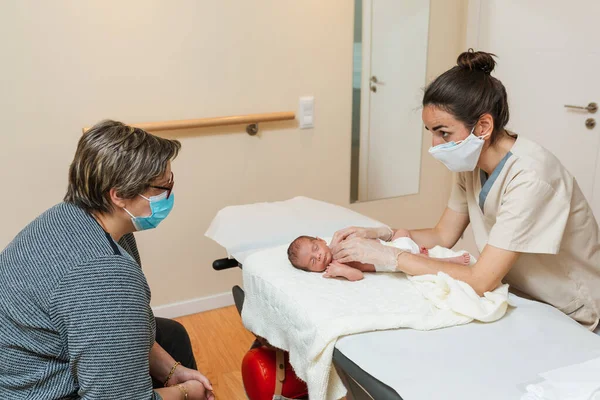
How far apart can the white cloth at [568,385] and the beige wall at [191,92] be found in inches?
69.7

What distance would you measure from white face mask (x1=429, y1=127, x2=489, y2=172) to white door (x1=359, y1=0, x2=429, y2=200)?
1350 mm

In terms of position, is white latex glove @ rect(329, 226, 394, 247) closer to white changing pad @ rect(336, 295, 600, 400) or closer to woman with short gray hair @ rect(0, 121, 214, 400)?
white changing pad @ rect(336, 295, 600, 400)

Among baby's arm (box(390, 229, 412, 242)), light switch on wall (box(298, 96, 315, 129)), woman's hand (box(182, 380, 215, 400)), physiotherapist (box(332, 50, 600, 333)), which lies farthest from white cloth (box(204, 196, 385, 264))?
light switch on wall (box(298, 96, 315, 129))

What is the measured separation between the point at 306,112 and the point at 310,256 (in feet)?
4.07

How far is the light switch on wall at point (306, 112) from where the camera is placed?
2.69m

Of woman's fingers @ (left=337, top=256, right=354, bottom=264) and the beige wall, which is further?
the beige wall

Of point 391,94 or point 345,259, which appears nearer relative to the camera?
point 345,259

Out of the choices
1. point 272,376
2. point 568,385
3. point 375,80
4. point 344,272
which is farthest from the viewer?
point 375,80

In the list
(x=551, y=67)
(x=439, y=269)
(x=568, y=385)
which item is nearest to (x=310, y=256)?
(x=439, y=269)

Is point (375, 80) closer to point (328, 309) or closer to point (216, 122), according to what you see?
point (216, 122)

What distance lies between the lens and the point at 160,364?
58.9 inches

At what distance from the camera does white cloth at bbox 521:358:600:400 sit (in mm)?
1045

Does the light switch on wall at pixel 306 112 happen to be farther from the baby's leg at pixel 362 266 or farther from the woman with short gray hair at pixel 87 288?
the woman with short gray hair at pixel 87 288

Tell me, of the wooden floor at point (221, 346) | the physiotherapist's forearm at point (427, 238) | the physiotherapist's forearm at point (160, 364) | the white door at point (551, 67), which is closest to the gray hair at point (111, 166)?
the physiotherapist's forearm at point (160, 364)
